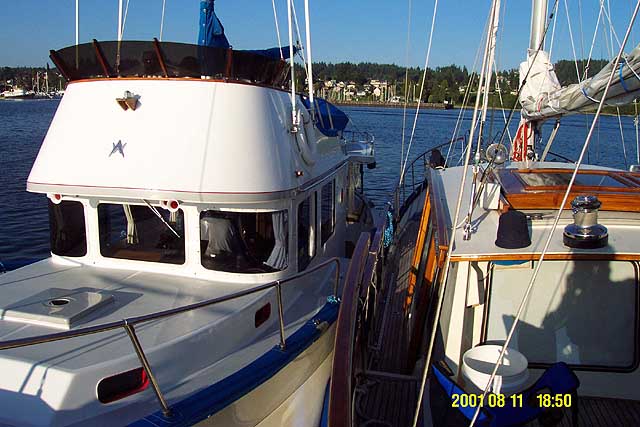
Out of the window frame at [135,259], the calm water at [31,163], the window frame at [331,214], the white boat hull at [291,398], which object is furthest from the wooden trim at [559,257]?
the calm water at [31,163]

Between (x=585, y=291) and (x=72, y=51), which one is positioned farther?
(x=72, y=51)

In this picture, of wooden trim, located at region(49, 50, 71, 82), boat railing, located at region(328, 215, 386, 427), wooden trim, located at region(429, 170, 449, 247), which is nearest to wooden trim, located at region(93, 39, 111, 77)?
wooden trim, located at region(49, 50, 71, 82)

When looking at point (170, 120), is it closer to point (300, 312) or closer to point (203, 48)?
point (203, 48)

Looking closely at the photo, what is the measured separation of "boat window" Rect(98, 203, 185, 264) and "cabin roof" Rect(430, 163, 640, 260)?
2.59 meters

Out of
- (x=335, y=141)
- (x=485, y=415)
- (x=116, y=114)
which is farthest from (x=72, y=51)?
(x=485, y=415)

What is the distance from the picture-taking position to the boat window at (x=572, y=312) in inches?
165

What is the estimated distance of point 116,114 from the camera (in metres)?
5.23

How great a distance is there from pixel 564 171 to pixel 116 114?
4711 millimetres

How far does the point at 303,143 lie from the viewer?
6176 mm

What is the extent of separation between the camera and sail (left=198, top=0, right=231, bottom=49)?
664 cm

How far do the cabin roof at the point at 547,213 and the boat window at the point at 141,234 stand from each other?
2.59 m

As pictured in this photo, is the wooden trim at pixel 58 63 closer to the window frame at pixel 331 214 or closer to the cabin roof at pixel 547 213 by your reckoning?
the window frame at pixel 331 214

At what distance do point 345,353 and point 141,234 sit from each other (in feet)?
9.27

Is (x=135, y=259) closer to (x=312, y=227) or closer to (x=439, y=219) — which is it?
(x=312, y=227)
